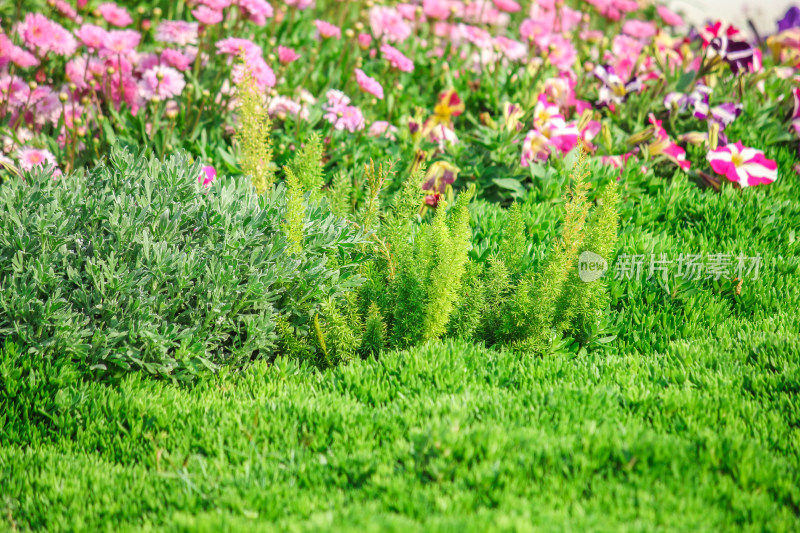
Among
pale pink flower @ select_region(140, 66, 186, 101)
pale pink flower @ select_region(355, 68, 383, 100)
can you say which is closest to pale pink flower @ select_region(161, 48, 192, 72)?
pale pink flower @ select_region(140, 66, 186, 101)

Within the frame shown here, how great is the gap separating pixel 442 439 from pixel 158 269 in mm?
1331

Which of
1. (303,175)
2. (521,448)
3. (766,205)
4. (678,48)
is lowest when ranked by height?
(521,448)

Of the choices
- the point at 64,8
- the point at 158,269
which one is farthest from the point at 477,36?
the point at 158,269

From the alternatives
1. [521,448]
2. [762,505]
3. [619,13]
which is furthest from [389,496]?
[619,13]

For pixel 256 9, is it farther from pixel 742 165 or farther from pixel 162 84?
pixel 742 165

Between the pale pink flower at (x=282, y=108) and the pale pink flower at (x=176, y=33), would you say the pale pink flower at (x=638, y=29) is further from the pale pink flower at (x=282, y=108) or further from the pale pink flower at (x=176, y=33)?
the pale pink flower at (x=176, y=33)

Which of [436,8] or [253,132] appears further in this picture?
[436,8]

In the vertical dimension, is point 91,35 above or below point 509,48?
below

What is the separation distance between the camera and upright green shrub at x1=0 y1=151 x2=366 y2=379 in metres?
2.65

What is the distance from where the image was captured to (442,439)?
2244 millimetres

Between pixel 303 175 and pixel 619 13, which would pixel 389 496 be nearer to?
pixel 303 175

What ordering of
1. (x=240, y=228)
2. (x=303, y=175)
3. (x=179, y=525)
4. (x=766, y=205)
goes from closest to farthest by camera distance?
(x=179, y=525) < (x=240, y=228) < (x=303, y=175) < (x=766, y=205)

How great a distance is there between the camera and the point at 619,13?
6324 mm

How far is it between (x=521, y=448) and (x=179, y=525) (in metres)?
1.11
